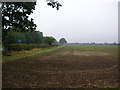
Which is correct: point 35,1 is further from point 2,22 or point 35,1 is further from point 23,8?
point 2,22

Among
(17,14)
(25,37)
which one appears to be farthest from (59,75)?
(25,37)

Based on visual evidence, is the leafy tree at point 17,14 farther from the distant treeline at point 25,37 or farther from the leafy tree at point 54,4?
the distant treeline at point 25,37

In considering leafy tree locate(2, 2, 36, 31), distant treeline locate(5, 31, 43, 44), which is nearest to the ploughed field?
leafy tree locate(2, 2, 36, 31)

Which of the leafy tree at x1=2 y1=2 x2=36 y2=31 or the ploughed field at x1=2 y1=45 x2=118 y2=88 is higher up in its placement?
the leafy tree at x1=2 y1=2 x2=36 y2=31

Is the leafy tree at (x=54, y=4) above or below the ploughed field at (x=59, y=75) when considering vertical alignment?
above

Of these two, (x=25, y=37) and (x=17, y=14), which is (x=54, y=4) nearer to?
(x=17, y=14)

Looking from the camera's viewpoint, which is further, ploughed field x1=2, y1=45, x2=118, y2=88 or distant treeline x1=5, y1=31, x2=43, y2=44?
distant treeline x1=5, y1=31, x2=43, y2=44

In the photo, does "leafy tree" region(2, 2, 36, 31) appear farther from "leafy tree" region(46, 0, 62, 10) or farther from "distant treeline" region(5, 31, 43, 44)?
"distant treeline" region(5, 31, 43, 44)

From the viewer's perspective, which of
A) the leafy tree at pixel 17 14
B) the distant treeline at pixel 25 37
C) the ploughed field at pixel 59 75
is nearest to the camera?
the ploughed field at pixel 59 75

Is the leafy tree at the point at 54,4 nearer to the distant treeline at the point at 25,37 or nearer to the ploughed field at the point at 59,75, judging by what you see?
the ploughed field at the point at 59,75

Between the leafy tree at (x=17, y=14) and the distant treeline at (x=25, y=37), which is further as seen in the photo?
the distant treeline at (x=25, y=37)

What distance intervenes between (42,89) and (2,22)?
10034mm

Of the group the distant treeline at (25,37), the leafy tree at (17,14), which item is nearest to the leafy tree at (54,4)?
the leafy tree at (17,14)

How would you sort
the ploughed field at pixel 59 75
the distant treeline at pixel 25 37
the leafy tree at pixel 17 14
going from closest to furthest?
the ploughed field at pixel 59 75
the leafy tree at pixel 17 14
the distant treeline at pixel 25 37
